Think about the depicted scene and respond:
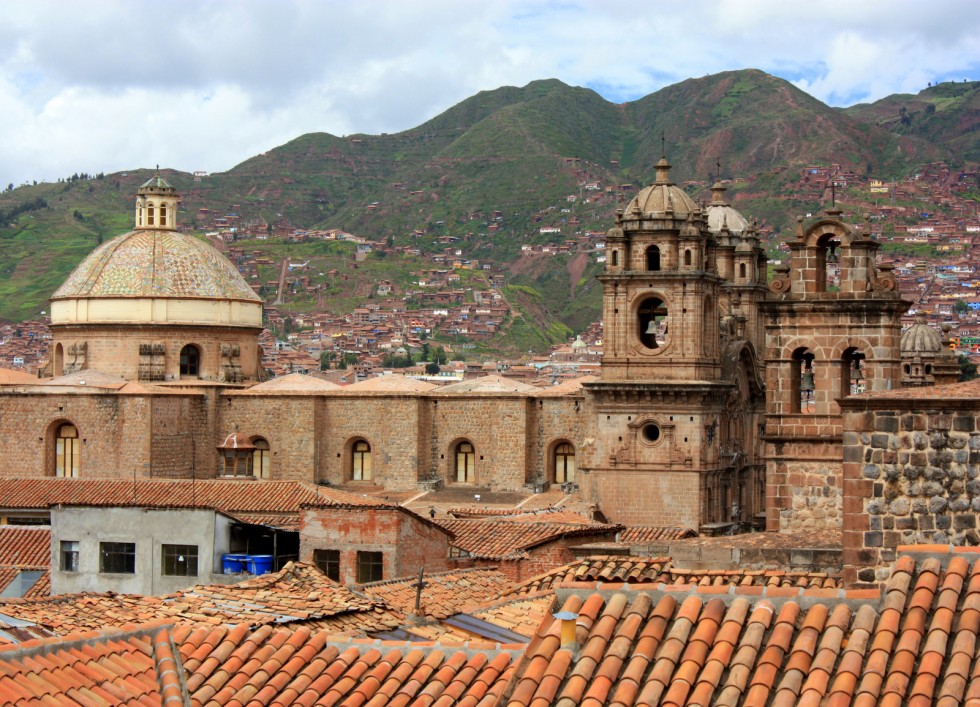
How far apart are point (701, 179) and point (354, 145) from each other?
46.0 metres

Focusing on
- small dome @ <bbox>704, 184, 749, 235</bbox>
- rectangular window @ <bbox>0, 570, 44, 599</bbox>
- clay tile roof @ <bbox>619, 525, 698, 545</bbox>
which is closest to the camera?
rectangular window @ <bbox>0, 570, 44, 599</bbox>

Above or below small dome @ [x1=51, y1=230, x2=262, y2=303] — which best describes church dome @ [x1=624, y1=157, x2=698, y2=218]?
above

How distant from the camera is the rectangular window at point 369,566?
24.9 meters

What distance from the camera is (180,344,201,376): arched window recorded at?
4784 cm

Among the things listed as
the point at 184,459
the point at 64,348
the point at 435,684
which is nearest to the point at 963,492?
the point at 435,684

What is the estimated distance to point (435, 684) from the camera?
33.0 ft

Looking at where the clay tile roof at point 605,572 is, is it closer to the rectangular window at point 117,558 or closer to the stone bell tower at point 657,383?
the rectangular window at point 117,558

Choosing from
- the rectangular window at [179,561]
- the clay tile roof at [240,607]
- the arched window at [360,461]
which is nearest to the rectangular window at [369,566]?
the rectangular window at [179,561]

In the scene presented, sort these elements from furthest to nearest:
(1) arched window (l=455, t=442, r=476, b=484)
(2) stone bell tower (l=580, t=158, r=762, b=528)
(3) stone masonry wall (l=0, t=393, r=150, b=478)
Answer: (1) arched window (l=455, t=442, r=476, b=484) → (3) stone masonry wall (l=0, t=393, r=150, b=478) → (2) stone bell tower (l=580, t=158, r=762, b=528)

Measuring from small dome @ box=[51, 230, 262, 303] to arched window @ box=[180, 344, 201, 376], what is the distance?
1.35 m

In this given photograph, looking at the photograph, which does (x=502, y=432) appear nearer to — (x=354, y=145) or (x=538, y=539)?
(x=538, y=539)

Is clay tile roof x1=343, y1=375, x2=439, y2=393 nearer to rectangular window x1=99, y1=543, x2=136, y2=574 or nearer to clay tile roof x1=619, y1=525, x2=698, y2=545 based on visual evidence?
clay tile roof x1=619, y1=525, x2=698, y2=545

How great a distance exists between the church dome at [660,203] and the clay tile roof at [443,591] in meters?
17.7

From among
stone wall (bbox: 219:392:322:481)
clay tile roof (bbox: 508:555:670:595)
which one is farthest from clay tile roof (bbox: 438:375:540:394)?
clay tile roof (bbox: 508:555:670:595)
